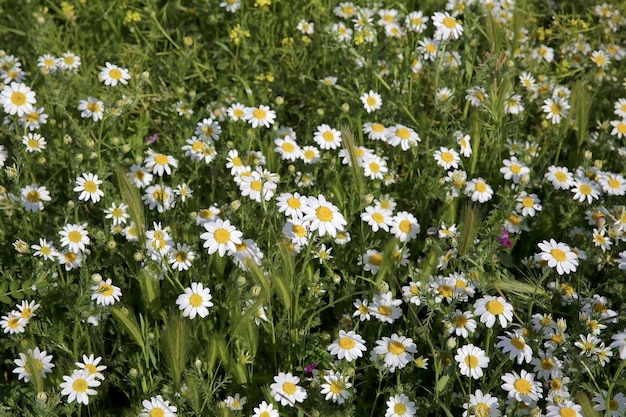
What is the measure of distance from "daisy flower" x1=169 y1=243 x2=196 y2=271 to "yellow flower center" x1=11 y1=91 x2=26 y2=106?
3.61 feet

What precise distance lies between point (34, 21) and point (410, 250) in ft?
8.12

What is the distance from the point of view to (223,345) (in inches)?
101

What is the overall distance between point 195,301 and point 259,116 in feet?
3.75

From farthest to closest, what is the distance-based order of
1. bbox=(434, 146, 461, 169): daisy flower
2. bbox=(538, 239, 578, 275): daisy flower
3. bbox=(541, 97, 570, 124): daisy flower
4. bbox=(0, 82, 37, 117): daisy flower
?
bbox=(541, 97, 570, 124): daisy flower
bbox=(434, 146, 461, 169): daisy flower
bbox=(0, 82, 37, 117): daisy flower
bbox=(538, 239, 578, 275): daisy flower

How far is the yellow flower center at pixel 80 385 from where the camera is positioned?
244cm

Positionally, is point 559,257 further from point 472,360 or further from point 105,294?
point 105,294

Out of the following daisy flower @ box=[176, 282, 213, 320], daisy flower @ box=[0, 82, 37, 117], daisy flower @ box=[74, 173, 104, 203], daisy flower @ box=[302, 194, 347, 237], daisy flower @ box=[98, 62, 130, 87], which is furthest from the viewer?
daisy flower @ box=[98, 62, 130, 87]

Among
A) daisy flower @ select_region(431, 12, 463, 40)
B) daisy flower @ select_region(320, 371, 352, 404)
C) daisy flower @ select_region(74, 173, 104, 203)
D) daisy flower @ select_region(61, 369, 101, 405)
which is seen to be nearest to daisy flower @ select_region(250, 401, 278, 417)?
daisy flower @ select_region(320, 371, 352, 404)

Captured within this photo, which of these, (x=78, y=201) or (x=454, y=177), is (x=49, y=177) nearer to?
(x=78, y=201)

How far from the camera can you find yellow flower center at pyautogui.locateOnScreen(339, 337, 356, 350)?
259cm

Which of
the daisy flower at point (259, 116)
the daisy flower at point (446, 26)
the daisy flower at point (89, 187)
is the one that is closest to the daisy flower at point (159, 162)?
the daisy flower at point (89, 187)

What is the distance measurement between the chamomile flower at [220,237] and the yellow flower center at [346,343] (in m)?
0.53

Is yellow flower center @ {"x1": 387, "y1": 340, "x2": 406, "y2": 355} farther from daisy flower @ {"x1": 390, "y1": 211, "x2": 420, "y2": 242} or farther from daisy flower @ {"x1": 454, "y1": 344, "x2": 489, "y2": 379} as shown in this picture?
daisy flower @ {"x1": 390, "y1": 211, "x2": 420, "y2": 242}

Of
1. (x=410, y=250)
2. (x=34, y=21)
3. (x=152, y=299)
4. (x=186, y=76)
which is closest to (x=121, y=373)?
(x=152, y=299)
